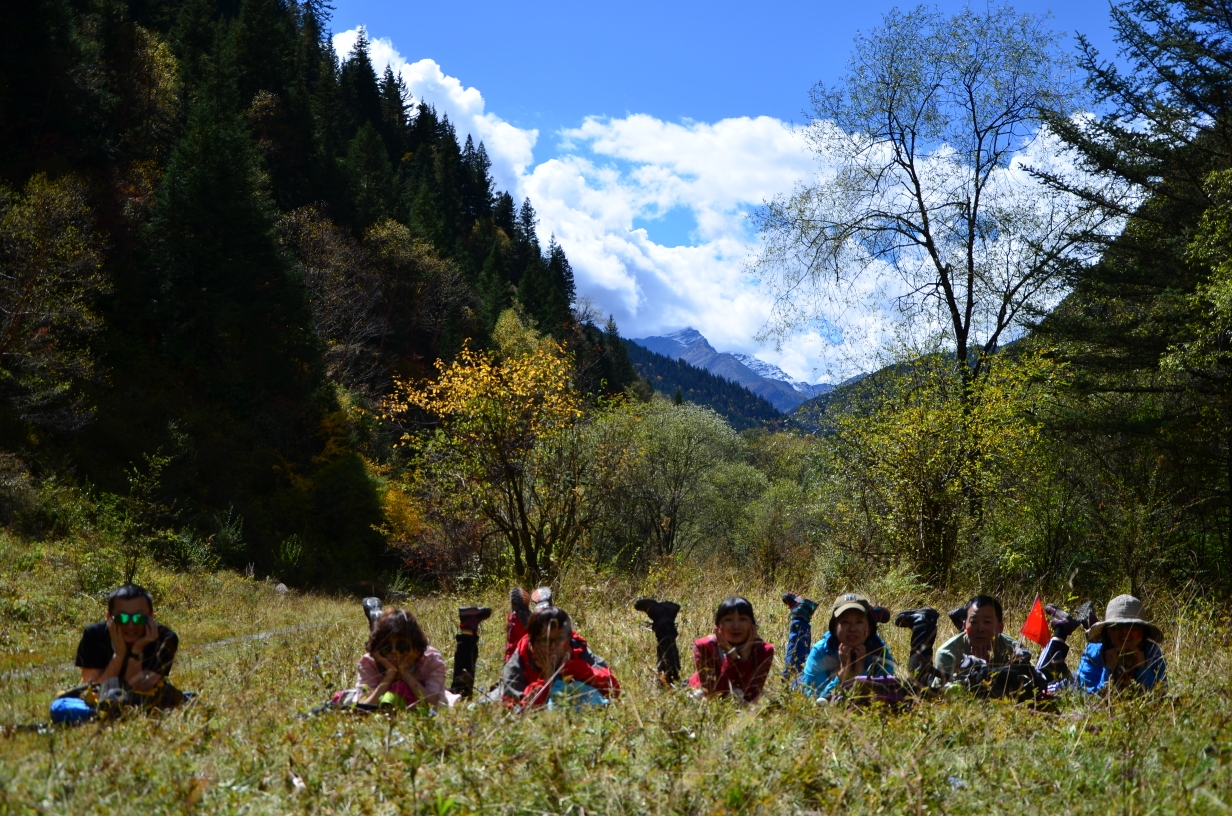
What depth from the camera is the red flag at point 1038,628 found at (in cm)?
575

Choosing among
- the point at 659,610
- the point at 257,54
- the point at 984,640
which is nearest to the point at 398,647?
the point at 659,610

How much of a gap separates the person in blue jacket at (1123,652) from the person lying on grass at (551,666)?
115 inches

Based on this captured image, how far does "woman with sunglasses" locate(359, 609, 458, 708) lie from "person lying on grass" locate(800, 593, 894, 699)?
2167 mm

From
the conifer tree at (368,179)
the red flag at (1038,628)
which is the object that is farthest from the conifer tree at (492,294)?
the red flag at (1038,628)

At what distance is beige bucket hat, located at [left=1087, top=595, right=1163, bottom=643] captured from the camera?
4.91 m

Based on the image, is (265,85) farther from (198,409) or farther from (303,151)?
(198,409)

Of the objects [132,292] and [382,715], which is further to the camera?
[132,292]

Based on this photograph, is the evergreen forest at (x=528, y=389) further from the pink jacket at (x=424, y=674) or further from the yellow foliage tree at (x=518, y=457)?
the pink jacket at (x=424, y=674)

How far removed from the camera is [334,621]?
1232 centimetres

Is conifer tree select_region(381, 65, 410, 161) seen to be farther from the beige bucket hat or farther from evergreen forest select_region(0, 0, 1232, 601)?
the beige bucket hat

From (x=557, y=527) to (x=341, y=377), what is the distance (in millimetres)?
23561

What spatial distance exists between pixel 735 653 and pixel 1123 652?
2.38 m

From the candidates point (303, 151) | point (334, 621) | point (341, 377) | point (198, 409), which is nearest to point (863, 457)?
point (334, 621)

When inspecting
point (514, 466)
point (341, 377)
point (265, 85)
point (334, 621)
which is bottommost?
point (334, 621)
